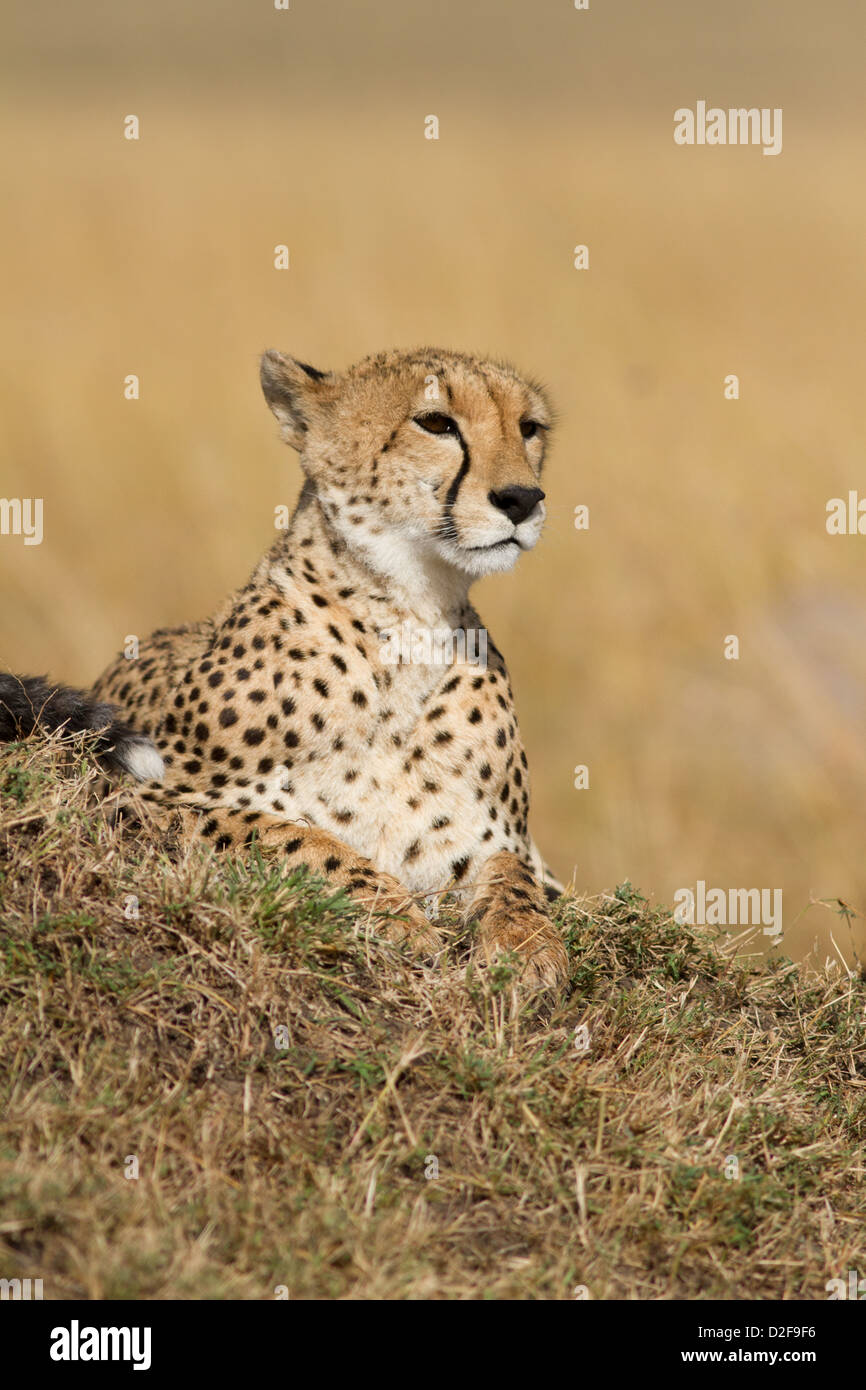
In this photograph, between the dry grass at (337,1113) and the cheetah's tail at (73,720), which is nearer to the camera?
the dry grass at (337,1113)

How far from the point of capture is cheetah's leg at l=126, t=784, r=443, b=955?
10.9 feet

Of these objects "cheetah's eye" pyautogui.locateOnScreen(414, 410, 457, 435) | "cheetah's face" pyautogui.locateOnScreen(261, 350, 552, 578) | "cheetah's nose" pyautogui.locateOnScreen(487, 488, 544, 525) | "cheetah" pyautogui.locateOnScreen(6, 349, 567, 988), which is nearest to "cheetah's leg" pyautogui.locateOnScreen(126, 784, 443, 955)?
"cheetah" pyautogui.locateOnScreen(6, 349, 567, 988)

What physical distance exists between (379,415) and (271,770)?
924 mm

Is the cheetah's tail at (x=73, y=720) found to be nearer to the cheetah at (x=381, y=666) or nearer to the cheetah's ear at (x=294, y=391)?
the cheetah at (x=381, y=666)

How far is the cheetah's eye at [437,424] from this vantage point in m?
3.86

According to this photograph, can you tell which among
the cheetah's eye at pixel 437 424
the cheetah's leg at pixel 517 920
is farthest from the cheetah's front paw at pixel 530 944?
the cheetah's eye at pixel 437 424

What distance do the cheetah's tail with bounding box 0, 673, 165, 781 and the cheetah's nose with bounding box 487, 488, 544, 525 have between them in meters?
1.00

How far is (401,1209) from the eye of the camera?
2.52 metres

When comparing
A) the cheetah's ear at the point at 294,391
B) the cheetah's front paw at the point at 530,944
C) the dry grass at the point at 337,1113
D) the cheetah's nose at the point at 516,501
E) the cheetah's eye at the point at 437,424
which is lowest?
the dry grass at the point at 337,1113

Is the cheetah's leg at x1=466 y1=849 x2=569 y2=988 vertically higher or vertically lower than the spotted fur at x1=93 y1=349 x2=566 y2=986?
lower

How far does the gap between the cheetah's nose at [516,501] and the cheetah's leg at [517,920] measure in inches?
33.2

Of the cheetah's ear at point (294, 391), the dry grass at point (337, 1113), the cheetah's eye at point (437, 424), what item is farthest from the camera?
the cheetah's ear at point (294, 391)

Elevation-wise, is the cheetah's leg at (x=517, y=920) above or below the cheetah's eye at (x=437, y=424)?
below

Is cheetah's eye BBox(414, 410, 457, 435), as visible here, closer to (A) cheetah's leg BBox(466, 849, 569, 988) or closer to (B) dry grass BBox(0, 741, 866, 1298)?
(A) cheetah's leg BBox(466, 849, 569, 988)
